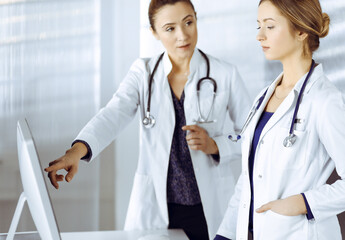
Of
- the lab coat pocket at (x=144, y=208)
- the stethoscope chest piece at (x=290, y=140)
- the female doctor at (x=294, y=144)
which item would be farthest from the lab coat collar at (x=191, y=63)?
the stethoscope chest piece at (x=290, y=140)

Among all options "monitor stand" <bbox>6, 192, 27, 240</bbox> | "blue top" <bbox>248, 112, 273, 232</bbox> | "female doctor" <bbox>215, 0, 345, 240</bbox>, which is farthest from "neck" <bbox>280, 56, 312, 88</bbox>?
"monitor stand" <bbox>6, 192, 27, 240</bbox>

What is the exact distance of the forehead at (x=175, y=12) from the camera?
1914 millimetres

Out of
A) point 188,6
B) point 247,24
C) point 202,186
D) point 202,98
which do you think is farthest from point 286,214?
point 247,24

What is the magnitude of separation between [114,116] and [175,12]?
519 millimetres

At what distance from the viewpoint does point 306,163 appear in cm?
127

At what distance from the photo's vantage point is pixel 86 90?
3.19 m

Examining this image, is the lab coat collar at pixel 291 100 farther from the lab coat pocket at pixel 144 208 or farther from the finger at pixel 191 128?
the lab coat pocket at pixel 144 208

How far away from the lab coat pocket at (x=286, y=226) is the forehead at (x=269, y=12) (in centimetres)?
59

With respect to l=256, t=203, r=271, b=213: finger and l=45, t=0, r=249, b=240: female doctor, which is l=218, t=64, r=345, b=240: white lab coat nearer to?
l=256, t=203, r=271, b=213: finger

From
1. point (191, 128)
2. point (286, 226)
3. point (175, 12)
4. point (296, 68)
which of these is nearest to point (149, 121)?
point (191, 128)

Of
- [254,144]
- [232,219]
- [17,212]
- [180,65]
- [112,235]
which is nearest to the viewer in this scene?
[17,212]

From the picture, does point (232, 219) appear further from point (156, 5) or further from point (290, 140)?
point (156, 5)

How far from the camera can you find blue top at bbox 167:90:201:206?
73.4 inches

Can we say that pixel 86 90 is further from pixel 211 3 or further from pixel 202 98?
pixel 202 98
